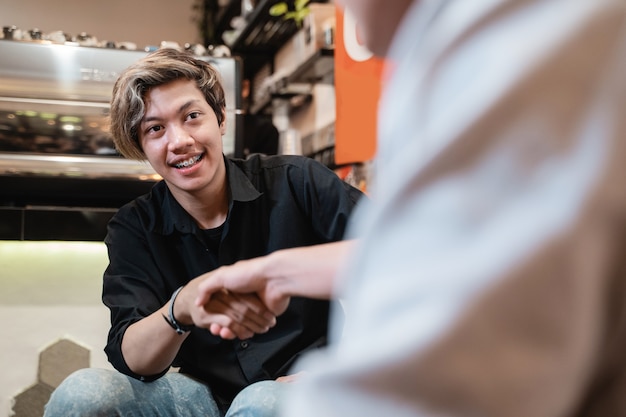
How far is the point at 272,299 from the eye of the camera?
0.56 meters

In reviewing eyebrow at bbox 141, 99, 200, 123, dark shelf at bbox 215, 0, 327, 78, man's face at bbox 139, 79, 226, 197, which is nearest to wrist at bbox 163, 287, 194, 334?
man's face at bbox 139, 79, 226, 197

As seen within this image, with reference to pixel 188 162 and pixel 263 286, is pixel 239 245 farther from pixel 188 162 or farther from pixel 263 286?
pixel 263 286

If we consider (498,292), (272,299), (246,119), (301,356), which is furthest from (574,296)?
(246,119)

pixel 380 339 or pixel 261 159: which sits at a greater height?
pixel 261 159

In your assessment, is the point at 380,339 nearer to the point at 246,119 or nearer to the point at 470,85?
the point at 470,85

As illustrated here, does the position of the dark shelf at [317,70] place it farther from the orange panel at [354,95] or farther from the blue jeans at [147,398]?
the blue jeans at [147,398]

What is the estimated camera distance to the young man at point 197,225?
1303 millimetres

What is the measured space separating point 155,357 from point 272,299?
0.66 m

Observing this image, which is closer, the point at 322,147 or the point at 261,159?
the point at 261,159

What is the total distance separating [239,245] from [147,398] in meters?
0.34

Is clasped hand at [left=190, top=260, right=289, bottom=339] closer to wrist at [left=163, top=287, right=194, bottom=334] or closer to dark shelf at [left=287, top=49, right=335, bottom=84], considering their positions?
wrist at [left=163, top=287, right=194, bottom=334]

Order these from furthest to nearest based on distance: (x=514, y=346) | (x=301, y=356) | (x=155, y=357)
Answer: (x=301, y=356) < (x=155, y=357) < (x=514, y=346)

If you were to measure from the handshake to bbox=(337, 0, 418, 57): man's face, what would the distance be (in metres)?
0.15

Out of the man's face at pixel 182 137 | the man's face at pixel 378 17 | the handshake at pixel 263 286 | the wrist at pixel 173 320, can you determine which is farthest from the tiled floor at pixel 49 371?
the man's face at pixel 378 17
